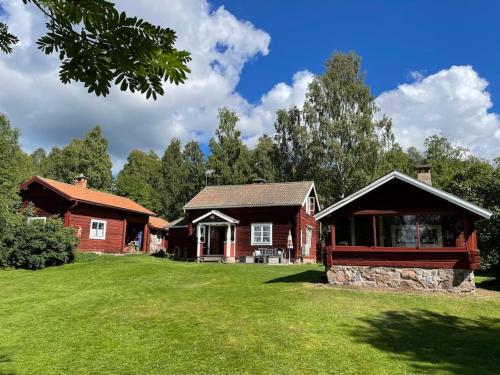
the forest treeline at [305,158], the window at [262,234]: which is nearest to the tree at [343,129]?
the forest treeline at [305,158]

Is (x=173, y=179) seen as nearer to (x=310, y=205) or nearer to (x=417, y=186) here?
(x=310, y=205)

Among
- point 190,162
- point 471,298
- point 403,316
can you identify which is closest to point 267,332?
point 403,316

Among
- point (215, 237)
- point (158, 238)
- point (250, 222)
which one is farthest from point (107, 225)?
point (158, 238)

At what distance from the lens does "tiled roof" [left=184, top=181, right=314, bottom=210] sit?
27.3m

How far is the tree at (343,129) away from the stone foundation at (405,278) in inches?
774

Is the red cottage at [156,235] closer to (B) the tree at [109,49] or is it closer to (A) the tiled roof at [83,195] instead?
(A) the tiled roof at [83,195]

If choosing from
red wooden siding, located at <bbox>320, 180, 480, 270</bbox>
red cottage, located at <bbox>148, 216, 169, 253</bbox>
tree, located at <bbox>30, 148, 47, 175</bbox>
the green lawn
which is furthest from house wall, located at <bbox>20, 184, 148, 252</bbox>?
tree, located at <bbox>30, 148, 47, 175</bbox>

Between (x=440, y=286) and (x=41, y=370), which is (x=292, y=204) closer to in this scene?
(x=440, y=286)

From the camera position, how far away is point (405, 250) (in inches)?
576

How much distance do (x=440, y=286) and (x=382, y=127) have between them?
23.8m

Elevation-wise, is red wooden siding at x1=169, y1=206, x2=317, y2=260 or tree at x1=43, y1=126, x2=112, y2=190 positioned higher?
tree at x1=43, y1=126, x2=112, y2=190

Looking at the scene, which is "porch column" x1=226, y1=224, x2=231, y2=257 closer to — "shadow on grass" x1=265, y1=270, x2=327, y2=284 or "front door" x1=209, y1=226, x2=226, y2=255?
"front door" x1=209, y1=226, x2=226, y2=255

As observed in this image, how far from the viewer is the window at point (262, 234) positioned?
89.1 ft

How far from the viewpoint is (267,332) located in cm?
913
